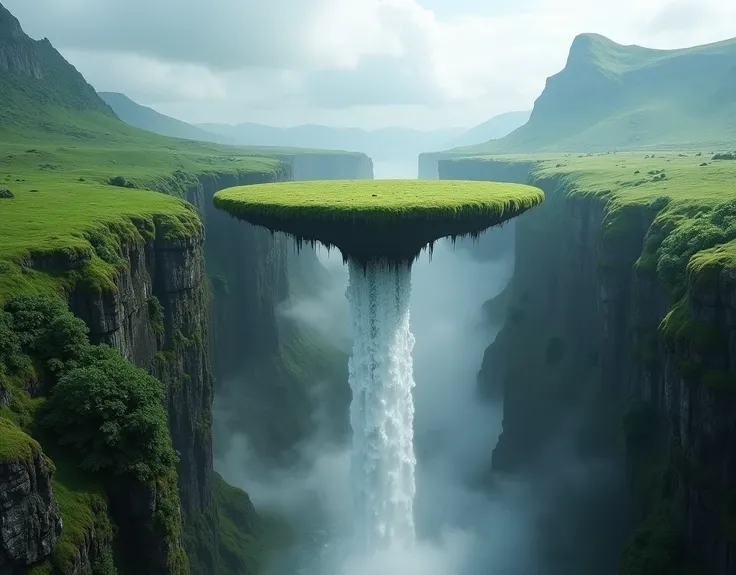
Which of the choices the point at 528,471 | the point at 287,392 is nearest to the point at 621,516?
the point at 528,471

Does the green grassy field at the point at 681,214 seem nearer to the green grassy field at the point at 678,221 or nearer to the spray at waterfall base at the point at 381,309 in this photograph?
the green grassy field at the point at 678,221

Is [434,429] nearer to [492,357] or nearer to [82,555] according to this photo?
[492,357]

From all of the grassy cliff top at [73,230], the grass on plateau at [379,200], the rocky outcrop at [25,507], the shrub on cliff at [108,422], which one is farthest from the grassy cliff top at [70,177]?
the rocky outcrop at [25,507]

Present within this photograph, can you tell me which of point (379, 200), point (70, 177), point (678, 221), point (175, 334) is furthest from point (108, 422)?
point (70, 177)

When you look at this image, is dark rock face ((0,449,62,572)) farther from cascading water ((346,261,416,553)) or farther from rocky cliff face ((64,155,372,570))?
cascading water ((346,261,416,553))

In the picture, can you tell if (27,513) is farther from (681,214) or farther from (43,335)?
(681,214)
